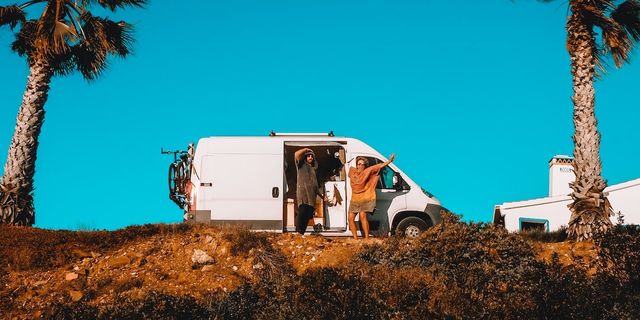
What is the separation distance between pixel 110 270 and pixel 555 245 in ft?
26.3

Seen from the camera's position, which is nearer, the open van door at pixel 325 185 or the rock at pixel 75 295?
the rock at pixel 75 295

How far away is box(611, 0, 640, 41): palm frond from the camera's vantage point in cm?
2050

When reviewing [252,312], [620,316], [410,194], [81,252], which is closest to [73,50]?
[81,252]

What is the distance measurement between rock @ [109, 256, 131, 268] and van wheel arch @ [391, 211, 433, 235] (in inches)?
238

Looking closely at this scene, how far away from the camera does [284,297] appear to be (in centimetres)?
1152

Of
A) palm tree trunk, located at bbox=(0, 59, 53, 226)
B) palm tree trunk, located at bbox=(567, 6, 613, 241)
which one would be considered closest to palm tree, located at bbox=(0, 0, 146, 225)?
palm tree trunk, located at bbox=(0, 59, 53, 226)

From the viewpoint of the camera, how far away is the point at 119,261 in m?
17.6

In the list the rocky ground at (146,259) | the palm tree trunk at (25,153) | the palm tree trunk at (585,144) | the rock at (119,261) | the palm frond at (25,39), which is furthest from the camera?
the palm frond at (25,39)

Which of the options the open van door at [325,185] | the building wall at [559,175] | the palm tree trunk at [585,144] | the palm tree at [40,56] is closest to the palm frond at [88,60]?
the palm tree at [40,56]

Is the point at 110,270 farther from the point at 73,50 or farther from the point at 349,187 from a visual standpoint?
the point at 73,50

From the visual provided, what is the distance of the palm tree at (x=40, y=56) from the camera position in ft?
69.7

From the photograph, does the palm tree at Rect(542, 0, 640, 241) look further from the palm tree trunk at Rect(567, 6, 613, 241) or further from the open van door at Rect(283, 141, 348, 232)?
the open van door at Rect(283, 141, 348, 232)

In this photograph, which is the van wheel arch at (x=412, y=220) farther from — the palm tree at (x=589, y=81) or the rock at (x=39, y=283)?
the rock at (x=39, y=283)

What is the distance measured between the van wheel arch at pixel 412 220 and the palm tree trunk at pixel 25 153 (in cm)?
A: 779
